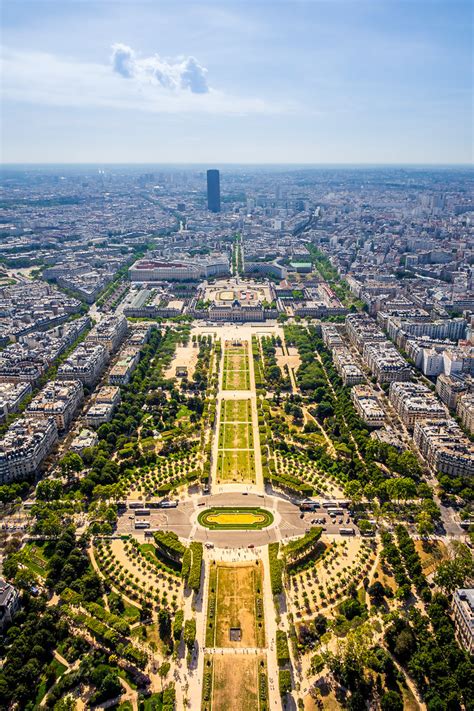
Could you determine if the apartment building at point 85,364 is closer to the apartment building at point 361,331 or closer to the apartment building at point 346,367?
the apartment building at point 346,367

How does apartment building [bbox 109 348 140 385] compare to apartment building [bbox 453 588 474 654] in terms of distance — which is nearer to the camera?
apartment building [bbox 453 588 474 654]

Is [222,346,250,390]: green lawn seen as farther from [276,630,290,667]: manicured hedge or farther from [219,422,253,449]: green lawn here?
[276,630,290,667]: manicured hedge

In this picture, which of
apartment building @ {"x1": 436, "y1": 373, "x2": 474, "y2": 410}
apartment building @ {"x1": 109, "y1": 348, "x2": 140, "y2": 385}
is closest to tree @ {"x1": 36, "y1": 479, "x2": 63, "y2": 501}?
apartment building @ {"x1": 109, "y1": 348, "x2": 140, "y2": 385}

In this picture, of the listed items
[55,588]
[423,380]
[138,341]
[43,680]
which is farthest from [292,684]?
[138,341]

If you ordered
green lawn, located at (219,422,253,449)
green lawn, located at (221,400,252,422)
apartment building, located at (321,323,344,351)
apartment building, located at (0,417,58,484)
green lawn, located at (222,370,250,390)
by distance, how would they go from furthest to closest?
apartment building, located at (321,323,344,351), green lawn, located at (222,370,250,390), green lawn, located at (221,400,252,422), green lawn, located at (219,422,253,449), apartment building, located at (0,417,58,484)

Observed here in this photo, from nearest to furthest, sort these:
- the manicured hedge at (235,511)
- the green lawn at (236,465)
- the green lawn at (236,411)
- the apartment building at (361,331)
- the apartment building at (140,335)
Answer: the manicured hedge at (235,511)
the green lawn at (236,465)
the green lawn at (236,411)
the apartment building at (361,331)
the apartment building at (140,335)

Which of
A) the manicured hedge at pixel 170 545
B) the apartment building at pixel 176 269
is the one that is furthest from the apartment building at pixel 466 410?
the apartment building at pixel 176 269

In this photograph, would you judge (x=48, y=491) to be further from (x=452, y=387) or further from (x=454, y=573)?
(x=452, y=387)

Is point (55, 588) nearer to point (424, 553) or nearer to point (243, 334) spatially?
point (424, 553)
